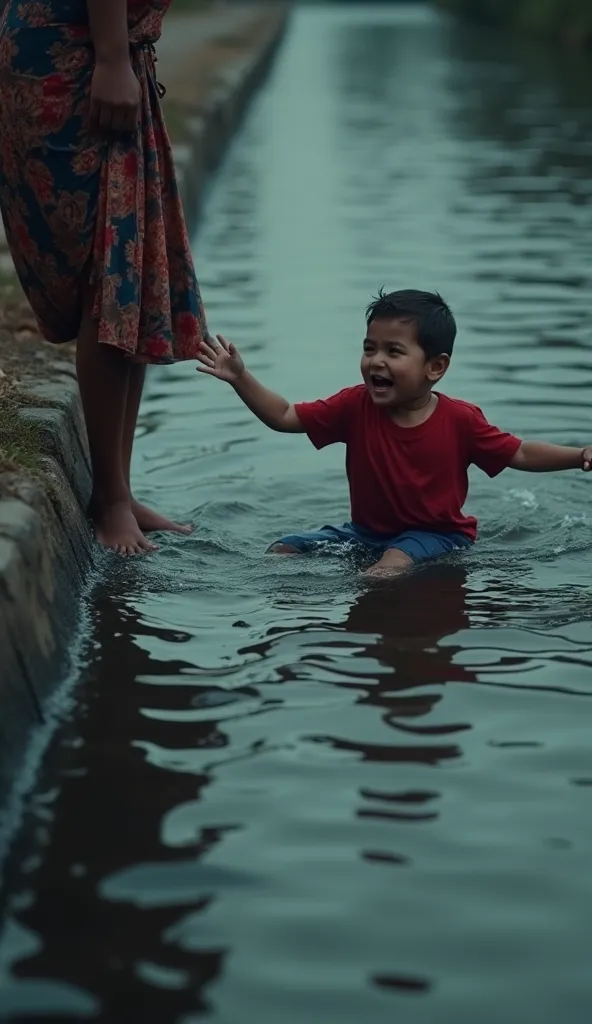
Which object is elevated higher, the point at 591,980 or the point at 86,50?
the point at 86,50

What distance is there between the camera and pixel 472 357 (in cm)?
776

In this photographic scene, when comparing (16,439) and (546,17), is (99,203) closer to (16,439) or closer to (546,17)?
(16,439)

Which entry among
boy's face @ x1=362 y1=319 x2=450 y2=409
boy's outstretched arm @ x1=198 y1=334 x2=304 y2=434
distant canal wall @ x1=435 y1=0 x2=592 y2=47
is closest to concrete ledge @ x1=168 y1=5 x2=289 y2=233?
boy's outstretched arm @ x1=198 y1=334 x2=304 y2=434

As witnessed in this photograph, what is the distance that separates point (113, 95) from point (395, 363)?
3.21ft

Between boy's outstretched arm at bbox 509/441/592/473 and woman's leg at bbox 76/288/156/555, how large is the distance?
97cm

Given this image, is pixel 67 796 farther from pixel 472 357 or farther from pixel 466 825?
pixel 472 357

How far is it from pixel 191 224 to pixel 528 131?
266 inches

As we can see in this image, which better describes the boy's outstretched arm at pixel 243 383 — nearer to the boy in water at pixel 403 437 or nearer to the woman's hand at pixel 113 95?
the boy in water at pixel 403 437

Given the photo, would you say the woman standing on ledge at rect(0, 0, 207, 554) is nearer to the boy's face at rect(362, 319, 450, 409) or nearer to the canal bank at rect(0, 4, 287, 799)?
the canal bank at rect(0, 4, 287, 799)

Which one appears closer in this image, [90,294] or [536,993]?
[536,993]

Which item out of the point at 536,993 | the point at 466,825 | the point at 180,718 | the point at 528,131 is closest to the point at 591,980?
the point at 536,993

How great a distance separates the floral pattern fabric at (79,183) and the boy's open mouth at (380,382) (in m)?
0.52

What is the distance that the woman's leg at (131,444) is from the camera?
16.4 ft

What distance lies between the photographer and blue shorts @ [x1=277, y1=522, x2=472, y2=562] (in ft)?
15.9
